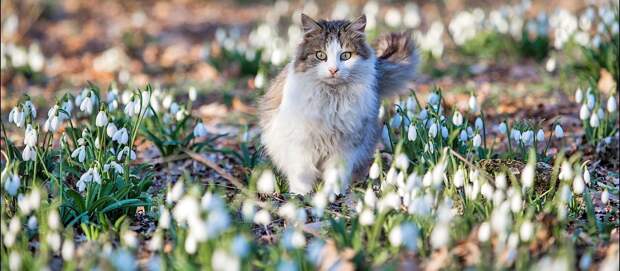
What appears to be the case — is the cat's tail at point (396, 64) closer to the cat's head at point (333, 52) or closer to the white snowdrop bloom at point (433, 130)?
the cat's head at point (333, 52)

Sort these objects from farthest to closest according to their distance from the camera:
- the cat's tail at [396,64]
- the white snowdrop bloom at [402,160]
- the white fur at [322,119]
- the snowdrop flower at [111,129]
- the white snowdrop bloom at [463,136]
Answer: the cat's tail at [396,64], the white snowdrop bloom at [463,136], the white fur at [322,119], the snowdrop flower at [111,129], the white snowdrop bloom at [402,160]

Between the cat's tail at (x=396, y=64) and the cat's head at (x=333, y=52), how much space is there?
471 mm

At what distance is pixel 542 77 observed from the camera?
7.65m

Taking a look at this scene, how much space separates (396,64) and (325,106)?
2.69 feet

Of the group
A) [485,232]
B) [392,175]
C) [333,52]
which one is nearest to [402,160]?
[392,175]

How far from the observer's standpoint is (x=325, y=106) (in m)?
4.59

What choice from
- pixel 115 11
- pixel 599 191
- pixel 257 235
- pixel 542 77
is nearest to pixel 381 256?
pixel 257 235

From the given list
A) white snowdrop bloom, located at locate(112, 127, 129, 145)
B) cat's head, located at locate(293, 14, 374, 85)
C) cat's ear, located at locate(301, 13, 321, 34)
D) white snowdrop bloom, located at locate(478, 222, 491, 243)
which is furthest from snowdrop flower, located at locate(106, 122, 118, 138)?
white snowdrop bloom, located at locate(478, 222, 491, 243)

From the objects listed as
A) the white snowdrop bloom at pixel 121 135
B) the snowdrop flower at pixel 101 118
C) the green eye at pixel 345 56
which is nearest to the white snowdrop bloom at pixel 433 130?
the green eye at pixel 345 56

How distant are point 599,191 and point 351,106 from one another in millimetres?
1490

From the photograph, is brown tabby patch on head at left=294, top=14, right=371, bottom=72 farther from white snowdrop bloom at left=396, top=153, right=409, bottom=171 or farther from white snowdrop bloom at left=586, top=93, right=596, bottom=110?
white snowdrop bloom at left=586, top=93, right=596, bottom=110

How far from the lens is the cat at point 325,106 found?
450 centimetres

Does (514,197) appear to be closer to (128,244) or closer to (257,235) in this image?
(257,235)

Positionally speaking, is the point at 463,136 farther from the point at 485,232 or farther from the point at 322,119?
the point at 485,232
